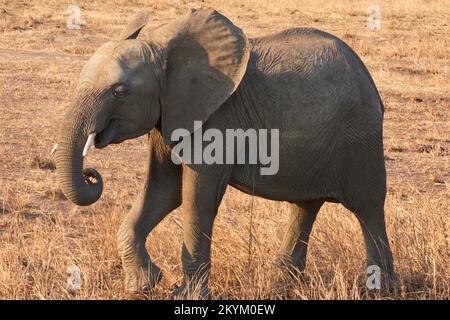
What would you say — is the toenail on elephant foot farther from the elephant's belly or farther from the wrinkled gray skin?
the elephant's belly

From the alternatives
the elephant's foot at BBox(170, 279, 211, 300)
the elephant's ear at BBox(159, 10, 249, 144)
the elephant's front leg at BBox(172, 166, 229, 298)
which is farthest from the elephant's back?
the elephant's foot at BBox(170, 279, 211, 300)

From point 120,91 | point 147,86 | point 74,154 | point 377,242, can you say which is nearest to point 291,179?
point 377,242

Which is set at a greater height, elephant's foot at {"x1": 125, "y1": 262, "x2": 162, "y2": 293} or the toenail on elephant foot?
elephant's foot at {"x1": 125, "y1": 262, "x2": 162, "y2": 293}

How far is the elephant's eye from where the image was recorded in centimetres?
496

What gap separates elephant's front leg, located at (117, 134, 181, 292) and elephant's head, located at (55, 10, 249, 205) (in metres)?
0.23

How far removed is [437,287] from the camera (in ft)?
18.7

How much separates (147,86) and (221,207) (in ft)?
9.43

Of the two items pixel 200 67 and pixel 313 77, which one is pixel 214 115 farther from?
pixel 313 77

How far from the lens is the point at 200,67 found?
522 centimetres

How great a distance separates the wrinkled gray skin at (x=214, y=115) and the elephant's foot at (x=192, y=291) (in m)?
0.01

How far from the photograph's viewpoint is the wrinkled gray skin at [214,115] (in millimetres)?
5000

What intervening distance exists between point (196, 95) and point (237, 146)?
319 millimetres
